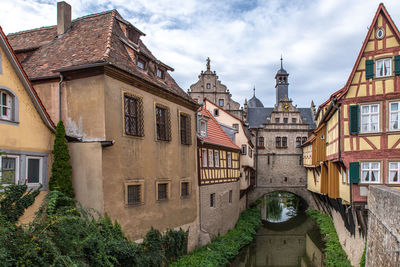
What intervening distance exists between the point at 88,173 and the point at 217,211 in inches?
365

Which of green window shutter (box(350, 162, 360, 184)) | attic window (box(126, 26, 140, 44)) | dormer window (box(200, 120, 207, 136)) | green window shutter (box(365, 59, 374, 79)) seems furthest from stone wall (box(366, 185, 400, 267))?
attic window (box(126, 26, 140, 44))

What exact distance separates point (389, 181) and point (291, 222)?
55.8 feet

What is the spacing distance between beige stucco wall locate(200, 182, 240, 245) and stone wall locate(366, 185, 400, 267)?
23.2 feet

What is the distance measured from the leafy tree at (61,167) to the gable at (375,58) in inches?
380

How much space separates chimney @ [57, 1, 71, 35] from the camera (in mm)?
11484

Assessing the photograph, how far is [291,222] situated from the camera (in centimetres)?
2781

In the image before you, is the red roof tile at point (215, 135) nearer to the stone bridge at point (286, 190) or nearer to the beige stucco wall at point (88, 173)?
the beige stucco wall at point (88, 173)

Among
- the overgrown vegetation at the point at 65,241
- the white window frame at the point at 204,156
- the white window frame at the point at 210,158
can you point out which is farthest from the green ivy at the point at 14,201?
the white window frame at the point at 210,158

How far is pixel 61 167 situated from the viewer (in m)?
8.60

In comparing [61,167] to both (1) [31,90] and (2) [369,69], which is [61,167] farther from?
(2) [369,69]

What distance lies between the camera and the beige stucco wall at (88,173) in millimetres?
8852

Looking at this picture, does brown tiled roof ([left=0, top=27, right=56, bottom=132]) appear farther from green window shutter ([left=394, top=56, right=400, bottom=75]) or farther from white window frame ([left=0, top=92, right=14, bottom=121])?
green window shutter ([left=394, top=56, right=400, bottom=75])

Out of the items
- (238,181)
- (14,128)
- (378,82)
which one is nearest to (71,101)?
(14,128)

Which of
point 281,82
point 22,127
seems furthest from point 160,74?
point 281,82
